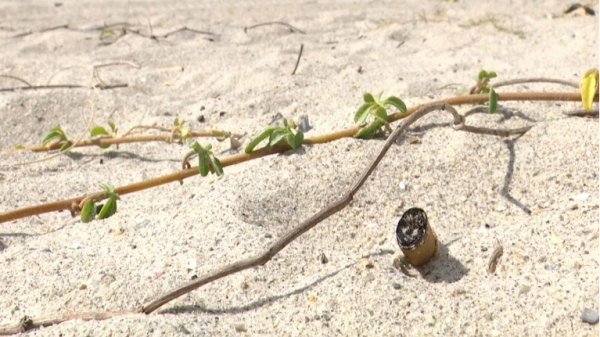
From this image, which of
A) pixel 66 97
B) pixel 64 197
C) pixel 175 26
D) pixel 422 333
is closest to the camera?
pixel 422 333

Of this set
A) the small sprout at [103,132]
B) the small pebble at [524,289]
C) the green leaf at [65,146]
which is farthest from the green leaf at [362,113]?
the green leaf at [65,146]

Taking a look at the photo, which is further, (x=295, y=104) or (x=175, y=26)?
(x=175, y=26)

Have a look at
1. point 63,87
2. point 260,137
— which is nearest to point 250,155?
point 260,137

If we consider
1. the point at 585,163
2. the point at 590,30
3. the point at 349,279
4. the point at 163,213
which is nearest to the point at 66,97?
the point at 163,213

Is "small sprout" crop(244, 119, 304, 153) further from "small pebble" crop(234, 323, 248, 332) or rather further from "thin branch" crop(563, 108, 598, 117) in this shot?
"thin branch" crop(563, 108, 598, 117)

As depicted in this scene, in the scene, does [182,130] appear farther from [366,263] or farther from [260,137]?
[366,263]

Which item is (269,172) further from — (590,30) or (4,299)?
(590,30)
